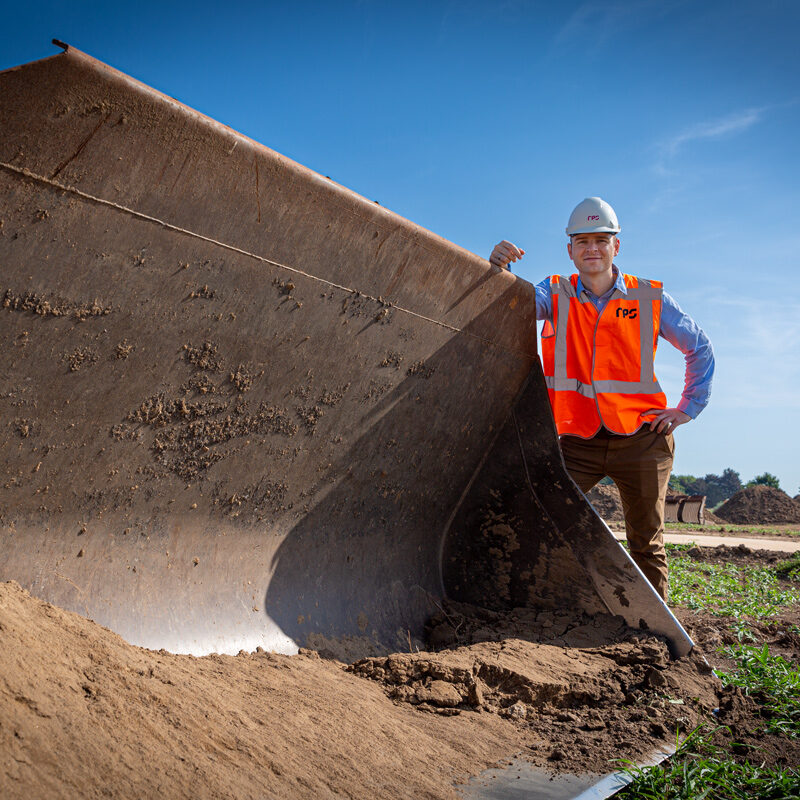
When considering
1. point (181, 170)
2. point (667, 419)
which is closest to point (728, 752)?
point (667, 419)

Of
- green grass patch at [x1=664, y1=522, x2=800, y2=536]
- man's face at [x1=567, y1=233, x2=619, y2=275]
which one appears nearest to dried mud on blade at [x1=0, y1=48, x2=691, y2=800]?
man's face at [x1=567, y1=233, x2=619, y2=275]

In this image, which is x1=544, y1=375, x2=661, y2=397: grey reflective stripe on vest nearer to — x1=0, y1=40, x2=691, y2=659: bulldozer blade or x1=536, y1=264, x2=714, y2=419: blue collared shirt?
x1=536, y1=264, x2=714, y2=419: blue collared shirt

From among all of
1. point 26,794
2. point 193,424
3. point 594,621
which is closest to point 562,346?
point 594,621

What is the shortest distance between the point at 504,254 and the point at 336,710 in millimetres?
2215

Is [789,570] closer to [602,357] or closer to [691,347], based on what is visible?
[691,347]

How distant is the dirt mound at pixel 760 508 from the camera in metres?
26.4

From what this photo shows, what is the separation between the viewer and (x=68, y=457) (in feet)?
7.06

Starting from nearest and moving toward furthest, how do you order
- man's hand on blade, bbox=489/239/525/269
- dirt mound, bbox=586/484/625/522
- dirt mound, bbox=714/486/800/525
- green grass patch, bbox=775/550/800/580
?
man's hand on blade, bbox=489/239/525/269 → green grass patch, bbox=775/550/800/580 → dirt mound, bbox=586/484/625/522 → dirt mound, bbox=714/486/800/525

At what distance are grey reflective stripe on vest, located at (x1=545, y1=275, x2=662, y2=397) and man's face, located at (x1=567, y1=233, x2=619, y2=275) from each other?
0.45 feet

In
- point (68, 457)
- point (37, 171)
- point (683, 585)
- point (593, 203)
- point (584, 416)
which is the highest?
point (593, 203)

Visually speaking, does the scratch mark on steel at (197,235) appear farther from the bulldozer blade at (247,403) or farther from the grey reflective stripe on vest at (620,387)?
the grey reflective stripe on vest at (620,387)

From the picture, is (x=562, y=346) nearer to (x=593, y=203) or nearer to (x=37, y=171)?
(x=593, y=203)

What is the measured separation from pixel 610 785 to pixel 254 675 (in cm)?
109

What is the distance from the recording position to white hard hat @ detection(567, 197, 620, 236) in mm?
3789
